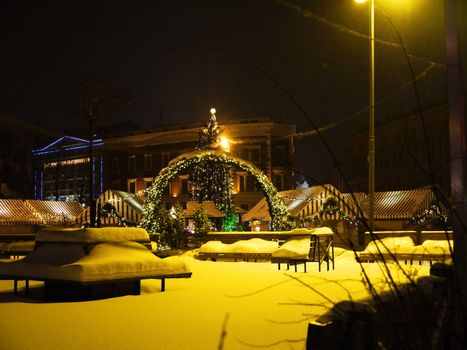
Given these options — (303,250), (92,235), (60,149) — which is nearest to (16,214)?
(303,250)

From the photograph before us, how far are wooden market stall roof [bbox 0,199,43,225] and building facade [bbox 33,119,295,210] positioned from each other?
78.9 ft

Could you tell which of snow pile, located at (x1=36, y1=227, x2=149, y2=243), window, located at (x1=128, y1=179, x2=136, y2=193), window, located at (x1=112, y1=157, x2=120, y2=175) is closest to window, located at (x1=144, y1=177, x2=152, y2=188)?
window, located at (x1=128, y1=179, x2=136, y2=193)

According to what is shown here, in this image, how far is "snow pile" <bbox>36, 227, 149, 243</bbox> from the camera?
36.3 ft

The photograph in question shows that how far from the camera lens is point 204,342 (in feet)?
22.3

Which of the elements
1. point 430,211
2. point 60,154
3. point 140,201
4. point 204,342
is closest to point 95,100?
point 140,201

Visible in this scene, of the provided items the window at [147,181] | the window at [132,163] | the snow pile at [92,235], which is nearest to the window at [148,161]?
the window at [147,181]

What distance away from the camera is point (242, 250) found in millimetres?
21422

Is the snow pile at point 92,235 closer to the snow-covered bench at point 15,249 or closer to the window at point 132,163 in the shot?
the snow-covered bench at point 15,249

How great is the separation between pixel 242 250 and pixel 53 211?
78.0ft

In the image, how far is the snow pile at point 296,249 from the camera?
53.8 feet

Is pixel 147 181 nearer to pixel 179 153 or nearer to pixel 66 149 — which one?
pixel 179 153

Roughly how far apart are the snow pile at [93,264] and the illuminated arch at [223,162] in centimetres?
1501

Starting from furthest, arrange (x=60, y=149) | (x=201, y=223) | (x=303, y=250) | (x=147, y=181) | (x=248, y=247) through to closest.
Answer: (x=60, y=149) < (x=147, y=181) < (x=201, y=223) < (x=248, y=247) < (x=303, y=250)

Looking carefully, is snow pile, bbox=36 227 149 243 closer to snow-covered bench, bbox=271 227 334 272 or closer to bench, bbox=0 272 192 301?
bench, bbox=0 272 192 301
